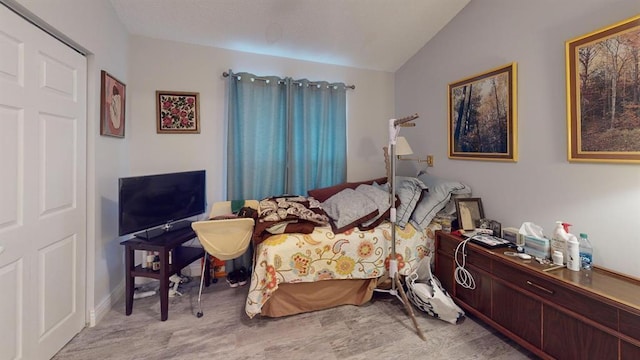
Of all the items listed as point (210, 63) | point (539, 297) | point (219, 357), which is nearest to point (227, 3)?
point (210, 63)

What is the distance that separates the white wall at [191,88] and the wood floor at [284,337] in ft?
4.19

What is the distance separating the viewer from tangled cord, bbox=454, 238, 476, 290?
2.04 meters

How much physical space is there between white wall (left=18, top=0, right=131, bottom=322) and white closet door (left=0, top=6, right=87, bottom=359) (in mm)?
54

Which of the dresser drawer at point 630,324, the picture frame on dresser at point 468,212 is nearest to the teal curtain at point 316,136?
the picture frame on dresser at point 468,212

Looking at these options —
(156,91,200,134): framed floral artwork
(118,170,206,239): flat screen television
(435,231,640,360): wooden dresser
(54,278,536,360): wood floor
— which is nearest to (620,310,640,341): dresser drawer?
(435,231,640,360): wooden dresser

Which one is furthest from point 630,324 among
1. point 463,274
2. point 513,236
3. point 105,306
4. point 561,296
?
point 105,306

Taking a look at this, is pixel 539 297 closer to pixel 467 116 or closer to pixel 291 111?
pixel 467 116

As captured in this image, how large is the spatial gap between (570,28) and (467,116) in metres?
0.90

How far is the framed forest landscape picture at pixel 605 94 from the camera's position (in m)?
1.46

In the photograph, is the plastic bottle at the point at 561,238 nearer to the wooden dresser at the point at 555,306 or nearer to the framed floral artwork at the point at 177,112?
A: the wooden dresser at the point at 555,306

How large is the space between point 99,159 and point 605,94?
11.4 ft

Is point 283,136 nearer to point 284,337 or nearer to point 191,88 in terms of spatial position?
point 191,88

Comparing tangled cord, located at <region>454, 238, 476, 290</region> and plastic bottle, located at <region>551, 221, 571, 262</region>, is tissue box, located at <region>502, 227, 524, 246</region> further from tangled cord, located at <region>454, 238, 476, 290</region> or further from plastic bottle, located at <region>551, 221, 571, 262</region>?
tangled cord, located at <region>454, 238, 476, 290</region>

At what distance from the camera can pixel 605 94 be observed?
157 cm
